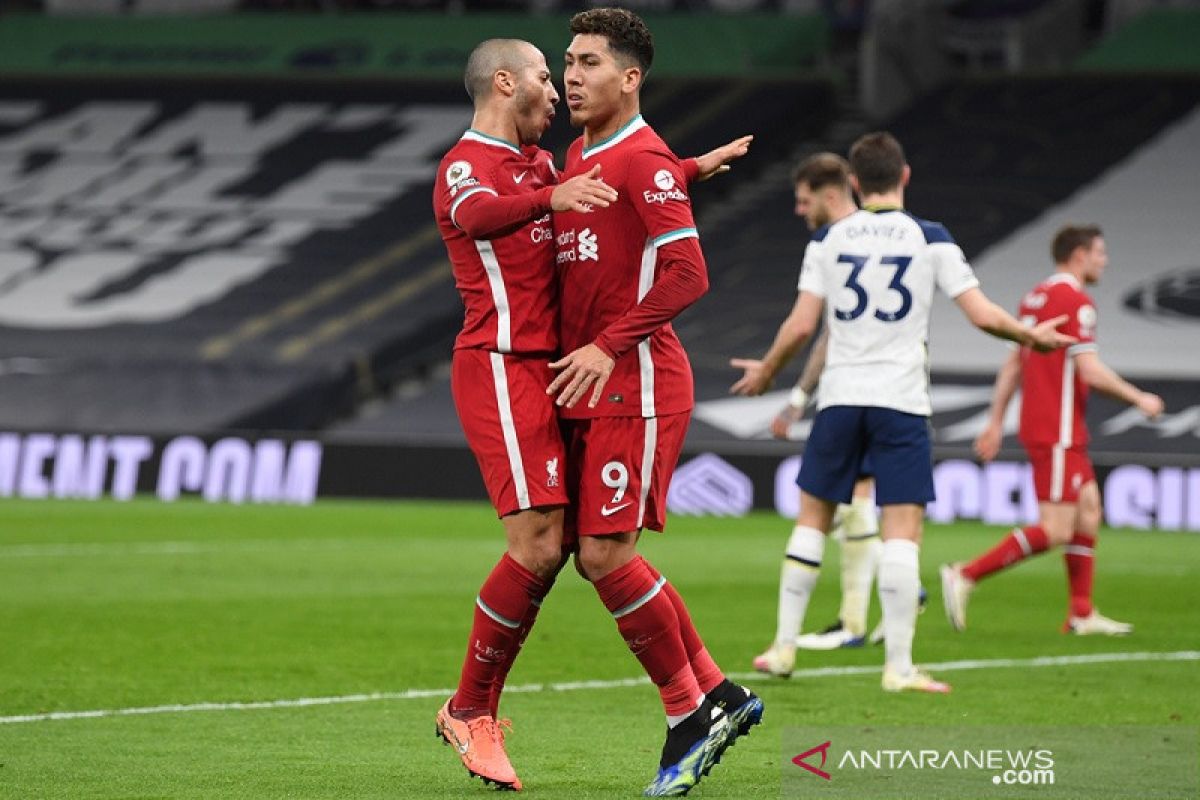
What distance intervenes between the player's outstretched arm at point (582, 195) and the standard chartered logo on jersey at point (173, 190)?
75.3 feet

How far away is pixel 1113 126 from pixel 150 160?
14.2m

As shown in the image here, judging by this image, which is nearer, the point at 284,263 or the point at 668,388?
the point at 668,388

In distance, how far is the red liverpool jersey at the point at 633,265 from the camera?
5.84 m

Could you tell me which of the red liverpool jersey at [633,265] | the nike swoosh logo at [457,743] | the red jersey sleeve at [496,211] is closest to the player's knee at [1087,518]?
the red liverpool jersey at [633,265]

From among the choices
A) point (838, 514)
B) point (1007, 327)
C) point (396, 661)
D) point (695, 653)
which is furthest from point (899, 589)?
point (695, 653)

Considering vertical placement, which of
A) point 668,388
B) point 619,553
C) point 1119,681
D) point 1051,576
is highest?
point 668,388

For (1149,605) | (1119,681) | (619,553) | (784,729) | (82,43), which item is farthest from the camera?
(82,43)

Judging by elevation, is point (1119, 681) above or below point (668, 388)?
below

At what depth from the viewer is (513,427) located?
5.87m

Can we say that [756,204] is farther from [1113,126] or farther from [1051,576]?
[1051,576]

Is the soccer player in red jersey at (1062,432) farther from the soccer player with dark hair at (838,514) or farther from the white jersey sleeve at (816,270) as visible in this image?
the white jersey sleeve at (816,270)

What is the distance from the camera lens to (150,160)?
32125 millimetres

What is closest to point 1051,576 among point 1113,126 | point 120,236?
point 1113,126

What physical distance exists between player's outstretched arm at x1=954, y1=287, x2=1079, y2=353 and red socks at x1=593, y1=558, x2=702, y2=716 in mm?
2146
